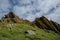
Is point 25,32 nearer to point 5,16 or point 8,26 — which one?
point 8,26

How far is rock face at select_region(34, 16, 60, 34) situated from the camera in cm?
14112

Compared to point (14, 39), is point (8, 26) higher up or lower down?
higher up

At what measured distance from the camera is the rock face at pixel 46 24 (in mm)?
141125

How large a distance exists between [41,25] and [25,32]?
46.5 m

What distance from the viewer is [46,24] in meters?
144

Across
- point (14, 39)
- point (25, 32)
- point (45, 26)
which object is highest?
point (45, 26)

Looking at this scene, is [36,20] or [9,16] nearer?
[9,16]

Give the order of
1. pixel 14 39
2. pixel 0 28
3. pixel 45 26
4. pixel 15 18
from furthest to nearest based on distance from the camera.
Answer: pixel 45 26 < pixel 15 18 < pixel 0 28 < pixel 14 39

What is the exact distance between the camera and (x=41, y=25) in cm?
14188

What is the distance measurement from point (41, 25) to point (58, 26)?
1387 cm

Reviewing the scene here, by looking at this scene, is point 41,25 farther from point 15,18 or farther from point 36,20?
point 15,18

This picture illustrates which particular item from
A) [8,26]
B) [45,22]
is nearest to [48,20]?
[45,22]

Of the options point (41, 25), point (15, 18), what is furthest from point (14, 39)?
point (41, 25)

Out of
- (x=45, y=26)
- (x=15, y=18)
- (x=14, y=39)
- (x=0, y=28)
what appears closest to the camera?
(x=14, y=39)
